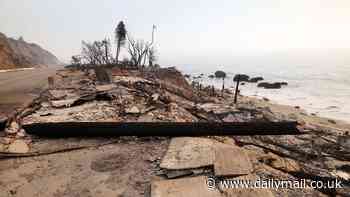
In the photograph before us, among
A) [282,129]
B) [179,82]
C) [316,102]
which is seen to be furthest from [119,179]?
[316,102]

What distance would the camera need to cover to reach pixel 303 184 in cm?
349

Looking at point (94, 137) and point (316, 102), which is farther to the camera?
point (316, 102)

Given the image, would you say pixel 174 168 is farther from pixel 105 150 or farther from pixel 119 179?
pixel 105 150

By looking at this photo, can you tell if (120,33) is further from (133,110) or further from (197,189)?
(197,189)

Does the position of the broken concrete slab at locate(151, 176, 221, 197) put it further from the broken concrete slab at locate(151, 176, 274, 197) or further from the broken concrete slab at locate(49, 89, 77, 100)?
the broken concrete slab at locate(49, 89, 77, 100)

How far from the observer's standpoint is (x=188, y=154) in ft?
12.8

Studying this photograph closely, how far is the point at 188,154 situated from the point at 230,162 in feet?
2.46

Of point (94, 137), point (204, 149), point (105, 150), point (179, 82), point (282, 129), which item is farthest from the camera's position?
point (179, 82)

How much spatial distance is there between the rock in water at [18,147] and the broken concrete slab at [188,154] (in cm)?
293

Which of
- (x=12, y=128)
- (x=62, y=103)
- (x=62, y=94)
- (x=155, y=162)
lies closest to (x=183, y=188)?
(x=155, y=162)

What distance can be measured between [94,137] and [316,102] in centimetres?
2720

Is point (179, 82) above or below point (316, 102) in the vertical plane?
above

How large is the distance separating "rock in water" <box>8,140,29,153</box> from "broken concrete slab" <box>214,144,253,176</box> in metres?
3.84

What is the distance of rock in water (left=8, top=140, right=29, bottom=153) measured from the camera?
14.2ft
